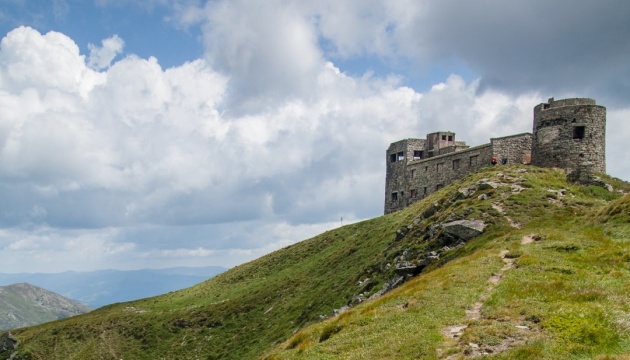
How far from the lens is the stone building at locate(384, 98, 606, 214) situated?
Result: 69.1 metres

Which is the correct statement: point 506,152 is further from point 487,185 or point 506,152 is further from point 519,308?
point 519,308

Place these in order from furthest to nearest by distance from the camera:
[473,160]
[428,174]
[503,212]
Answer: [428,174]
[473,160]
[503,212]

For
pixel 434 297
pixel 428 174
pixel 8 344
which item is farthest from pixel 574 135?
pixel 8 344

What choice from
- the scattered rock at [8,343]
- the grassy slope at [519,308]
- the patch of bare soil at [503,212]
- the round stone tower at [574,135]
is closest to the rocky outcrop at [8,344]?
the scattered rock at [8,343]

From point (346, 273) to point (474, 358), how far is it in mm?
53638

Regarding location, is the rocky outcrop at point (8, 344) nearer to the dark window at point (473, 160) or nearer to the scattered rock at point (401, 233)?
the scattered rock at point (401, 233)

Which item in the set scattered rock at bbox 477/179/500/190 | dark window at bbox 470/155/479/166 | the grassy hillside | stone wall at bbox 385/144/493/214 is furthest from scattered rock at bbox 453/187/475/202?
dark window at bbox 470/155/479/166

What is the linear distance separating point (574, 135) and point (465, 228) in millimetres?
30000

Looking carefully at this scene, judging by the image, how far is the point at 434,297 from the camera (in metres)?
30.6

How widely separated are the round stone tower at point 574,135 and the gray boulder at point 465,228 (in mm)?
25739

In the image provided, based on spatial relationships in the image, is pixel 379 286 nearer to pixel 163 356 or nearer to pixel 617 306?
pixel 617 306

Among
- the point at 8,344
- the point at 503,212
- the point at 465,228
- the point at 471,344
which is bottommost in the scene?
the point at 8,344

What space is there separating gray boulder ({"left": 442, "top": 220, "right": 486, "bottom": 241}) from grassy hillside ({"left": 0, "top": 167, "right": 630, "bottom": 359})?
762mm

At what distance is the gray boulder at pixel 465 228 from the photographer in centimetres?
4881
